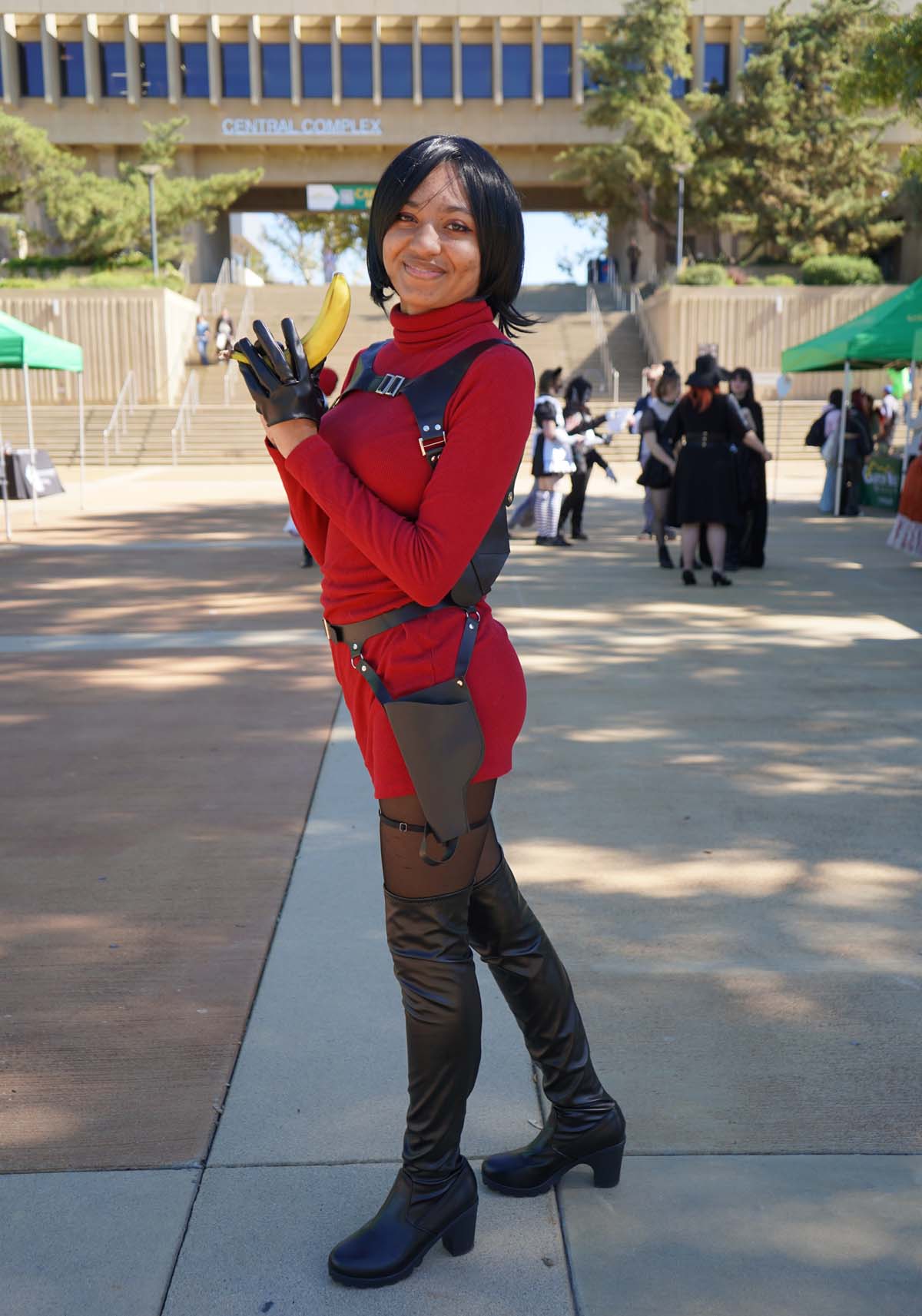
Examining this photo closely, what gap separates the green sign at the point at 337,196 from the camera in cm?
4988

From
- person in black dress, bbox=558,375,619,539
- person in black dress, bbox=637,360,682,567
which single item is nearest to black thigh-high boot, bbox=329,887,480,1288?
person in black dress, bbox=637,360,682,567

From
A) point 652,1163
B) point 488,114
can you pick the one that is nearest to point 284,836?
point 652,1163

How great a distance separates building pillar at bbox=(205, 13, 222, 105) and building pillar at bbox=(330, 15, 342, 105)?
4305mm

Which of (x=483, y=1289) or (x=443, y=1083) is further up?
(x=443, y=1083)

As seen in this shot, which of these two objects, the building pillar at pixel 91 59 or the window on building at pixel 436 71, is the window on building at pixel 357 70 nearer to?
the window on building at pixel 436 71

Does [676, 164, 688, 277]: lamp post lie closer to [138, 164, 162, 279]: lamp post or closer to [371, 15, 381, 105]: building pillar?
[371, 15, 381, 105]: building pillar

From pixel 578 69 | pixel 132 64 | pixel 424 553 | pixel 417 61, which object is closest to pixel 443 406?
pixel 424 553

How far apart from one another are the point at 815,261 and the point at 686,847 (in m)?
36.3

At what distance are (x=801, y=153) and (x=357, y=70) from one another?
19374mm

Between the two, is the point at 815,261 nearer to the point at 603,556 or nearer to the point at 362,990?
the point at 603,556

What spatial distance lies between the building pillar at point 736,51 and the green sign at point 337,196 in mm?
14682

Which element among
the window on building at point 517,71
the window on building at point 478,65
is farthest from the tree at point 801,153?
the window on building at point 478,65

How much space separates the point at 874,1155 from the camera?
8.52 feet

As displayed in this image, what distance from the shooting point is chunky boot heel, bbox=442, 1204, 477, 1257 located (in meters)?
2.28
